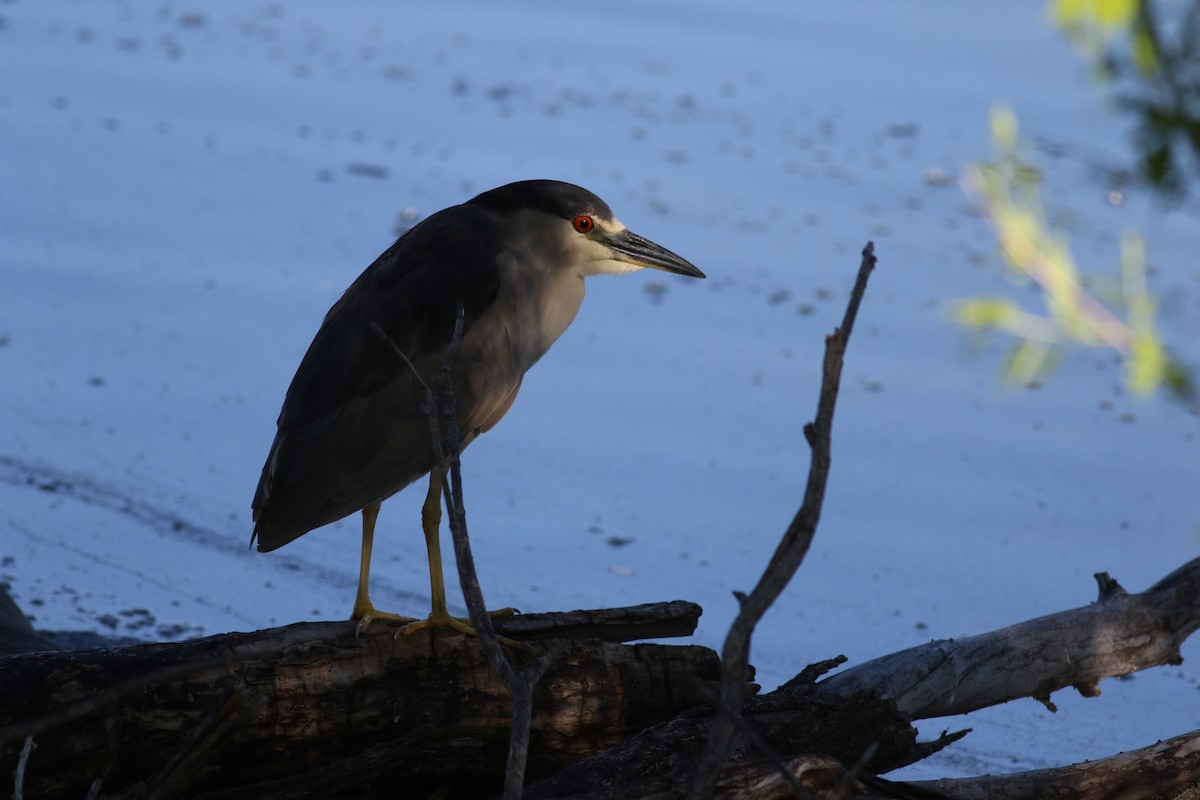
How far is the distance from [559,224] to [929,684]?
0.87 metres

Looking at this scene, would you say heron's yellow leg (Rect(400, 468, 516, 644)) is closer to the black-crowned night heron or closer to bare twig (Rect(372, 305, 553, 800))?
the black-crowned night heron

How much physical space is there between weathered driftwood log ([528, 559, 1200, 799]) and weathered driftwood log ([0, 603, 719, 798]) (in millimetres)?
123

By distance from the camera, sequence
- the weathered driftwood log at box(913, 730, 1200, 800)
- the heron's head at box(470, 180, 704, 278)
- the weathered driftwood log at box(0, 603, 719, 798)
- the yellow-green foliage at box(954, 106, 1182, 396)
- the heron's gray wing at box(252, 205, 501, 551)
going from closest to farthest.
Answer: the yellow-green foliage at box(954, 106, 1182, 396), the weathered driftwood log at box(0, 603, 719, 798), the weathered driftwood log at box(913, 730, 1200, 800), the heron's gray wing at box(252, 205, 501, 551), the heron's head at box(470, 180, 704, 278)

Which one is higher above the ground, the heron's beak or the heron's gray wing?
the heron's beak

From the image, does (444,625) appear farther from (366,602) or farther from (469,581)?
(469,581)

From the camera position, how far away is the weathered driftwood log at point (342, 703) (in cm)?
169

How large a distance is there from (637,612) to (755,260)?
8.08 feet

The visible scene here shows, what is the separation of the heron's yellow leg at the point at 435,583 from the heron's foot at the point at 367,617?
0.08ft

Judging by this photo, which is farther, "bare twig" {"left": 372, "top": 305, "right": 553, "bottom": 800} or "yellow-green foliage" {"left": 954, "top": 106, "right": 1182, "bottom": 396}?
"bare twig" {"left": 372, "top": 305, "right": 553, "bottom": 800}

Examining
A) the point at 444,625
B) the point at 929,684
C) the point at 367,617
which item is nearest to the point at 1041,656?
→ the point at 929,684

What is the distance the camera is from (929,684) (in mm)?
2004

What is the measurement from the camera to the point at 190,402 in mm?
3648

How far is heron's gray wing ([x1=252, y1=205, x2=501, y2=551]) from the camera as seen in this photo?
6.97ft

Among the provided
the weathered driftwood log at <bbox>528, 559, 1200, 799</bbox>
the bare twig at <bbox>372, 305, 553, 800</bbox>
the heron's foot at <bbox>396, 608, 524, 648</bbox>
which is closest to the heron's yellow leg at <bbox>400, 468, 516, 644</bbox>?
the heron's foot at <bbox>396, 608, 524, 648</bbox>
